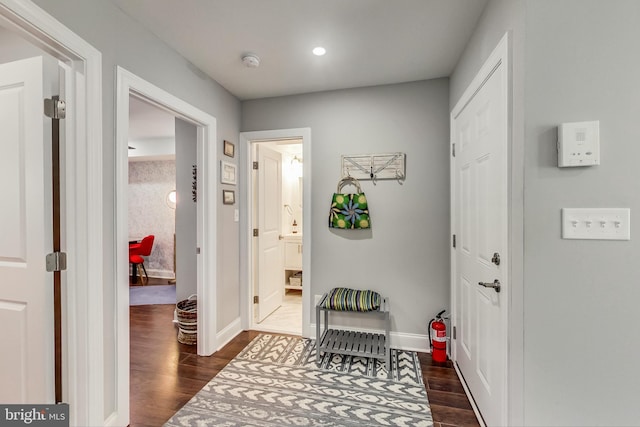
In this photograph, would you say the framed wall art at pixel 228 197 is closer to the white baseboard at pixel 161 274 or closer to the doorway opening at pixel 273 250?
the doorway opening at pixel 273 250

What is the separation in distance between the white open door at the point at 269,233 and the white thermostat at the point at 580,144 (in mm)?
2661

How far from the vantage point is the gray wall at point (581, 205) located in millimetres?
1119

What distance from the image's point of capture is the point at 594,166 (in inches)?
45.0

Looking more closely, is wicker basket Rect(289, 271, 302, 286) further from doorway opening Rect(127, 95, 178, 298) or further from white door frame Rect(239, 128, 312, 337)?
doorway opening Rect(127, 95, 178, 298)

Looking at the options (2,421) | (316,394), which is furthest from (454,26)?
(2,421)

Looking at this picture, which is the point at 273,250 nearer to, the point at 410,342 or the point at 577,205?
the point at 410,342

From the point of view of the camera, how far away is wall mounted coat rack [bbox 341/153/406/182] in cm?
268

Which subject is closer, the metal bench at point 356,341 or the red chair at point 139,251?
the metal bench at point 356,341

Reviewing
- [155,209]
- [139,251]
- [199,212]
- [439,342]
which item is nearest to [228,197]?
[199,212]

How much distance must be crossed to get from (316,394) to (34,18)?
252 centimetres

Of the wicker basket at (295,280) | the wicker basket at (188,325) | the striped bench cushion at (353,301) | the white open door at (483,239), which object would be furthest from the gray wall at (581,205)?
the wicker basket at (295,280)

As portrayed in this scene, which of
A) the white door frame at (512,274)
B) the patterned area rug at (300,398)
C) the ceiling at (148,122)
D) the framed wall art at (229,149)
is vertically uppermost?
the ceiling at (148,122)

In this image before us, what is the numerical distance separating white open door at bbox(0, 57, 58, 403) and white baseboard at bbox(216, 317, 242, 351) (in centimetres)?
134

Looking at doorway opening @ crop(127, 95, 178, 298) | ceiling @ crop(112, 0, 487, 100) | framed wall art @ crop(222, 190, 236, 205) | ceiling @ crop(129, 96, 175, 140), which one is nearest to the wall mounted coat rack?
ceiling @ crop(112, 0, 487, 100)
